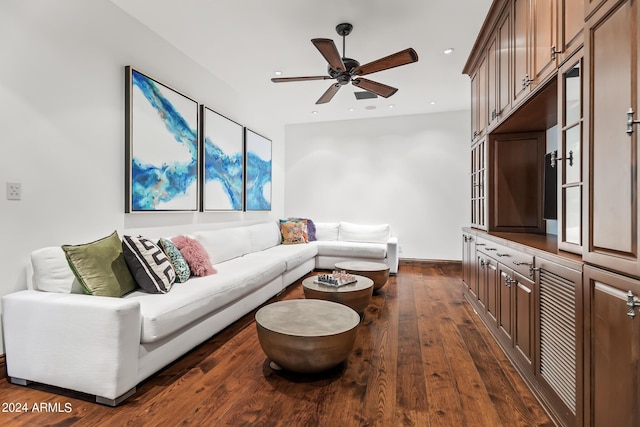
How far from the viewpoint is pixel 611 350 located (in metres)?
1.20

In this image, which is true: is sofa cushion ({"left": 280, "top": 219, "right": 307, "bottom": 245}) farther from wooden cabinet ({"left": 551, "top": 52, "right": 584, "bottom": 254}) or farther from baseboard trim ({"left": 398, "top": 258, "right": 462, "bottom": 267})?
wooden cabinet ({"left": 551, "top": 52, "right": 584, "bottom": 254})

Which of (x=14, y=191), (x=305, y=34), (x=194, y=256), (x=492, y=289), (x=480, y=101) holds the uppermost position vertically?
(x=305, y=34)

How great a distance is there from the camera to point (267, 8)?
2760 mm

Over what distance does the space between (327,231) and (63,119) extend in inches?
170

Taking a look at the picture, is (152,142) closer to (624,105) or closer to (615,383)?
(624,105)

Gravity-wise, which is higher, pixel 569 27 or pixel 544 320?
pixel 569 27

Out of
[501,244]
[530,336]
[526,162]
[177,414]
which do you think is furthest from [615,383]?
[526,162]

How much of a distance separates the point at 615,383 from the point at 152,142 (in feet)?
11.6

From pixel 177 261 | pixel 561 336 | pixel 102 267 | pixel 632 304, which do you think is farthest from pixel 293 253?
pixel 632 304

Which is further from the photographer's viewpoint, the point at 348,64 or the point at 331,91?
the point at 331,91

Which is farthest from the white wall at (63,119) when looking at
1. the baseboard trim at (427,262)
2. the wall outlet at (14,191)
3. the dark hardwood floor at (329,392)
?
the baseboard trim at (427,262)

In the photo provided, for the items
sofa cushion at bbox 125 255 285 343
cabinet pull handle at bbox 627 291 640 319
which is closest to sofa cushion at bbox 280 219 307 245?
sofa cushion at bbox 125 255 285 343

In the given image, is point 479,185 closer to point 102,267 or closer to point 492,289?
point 492,289

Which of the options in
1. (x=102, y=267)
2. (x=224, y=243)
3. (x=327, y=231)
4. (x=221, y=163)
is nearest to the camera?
(x=102, y=267)
